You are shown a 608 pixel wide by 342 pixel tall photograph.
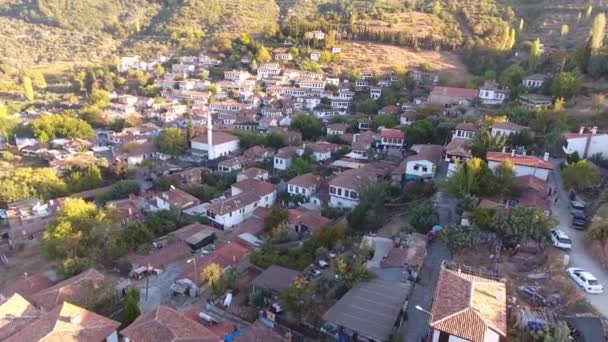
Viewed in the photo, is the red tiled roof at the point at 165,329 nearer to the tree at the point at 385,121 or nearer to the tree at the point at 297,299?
the tree at the point at 297,299

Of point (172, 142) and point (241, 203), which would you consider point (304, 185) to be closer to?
point (241, 203)

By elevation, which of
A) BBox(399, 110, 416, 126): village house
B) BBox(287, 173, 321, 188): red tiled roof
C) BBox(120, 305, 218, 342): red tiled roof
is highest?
BBox(399, 110, 416, 126): village house

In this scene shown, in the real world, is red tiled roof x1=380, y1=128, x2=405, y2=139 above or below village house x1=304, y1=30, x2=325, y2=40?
below

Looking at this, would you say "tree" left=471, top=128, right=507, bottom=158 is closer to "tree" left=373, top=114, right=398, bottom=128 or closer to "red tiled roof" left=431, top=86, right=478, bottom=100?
"tree" left=373, top=114, right=398, bottom=128

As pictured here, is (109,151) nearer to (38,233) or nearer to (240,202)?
(38,233)

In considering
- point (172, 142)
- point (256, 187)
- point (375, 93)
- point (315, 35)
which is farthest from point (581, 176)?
point (315, 35)

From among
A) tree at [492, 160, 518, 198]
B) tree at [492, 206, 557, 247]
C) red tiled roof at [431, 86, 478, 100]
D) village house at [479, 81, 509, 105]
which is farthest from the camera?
red tiled roof at [431, 86, 478, 100]

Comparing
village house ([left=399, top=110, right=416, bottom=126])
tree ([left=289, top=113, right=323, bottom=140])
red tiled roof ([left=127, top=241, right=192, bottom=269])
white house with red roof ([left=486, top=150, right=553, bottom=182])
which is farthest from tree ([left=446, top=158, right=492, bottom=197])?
tree ([left=289, top=113, right=323, bottom=140])

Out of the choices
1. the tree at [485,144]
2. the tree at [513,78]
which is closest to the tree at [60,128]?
the tree at [485,144]

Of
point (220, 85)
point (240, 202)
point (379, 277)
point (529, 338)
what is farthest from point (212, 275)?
point (220, 85)
